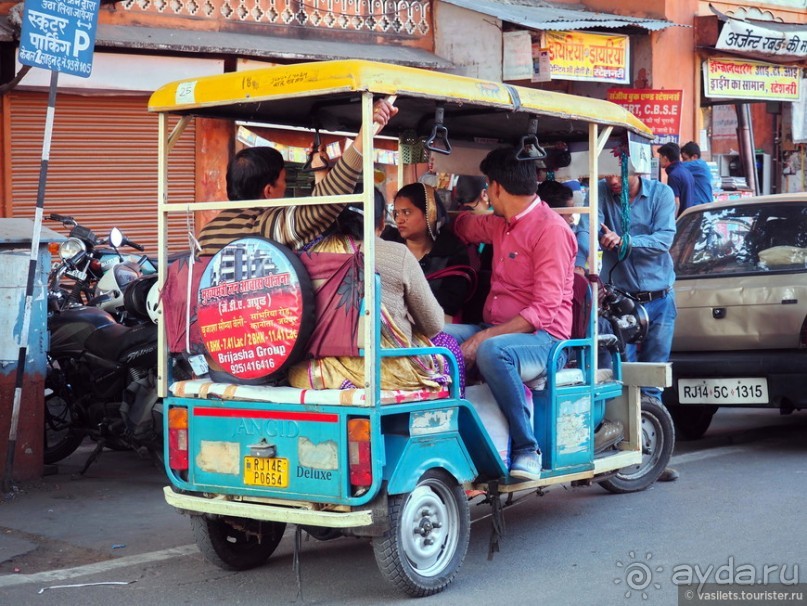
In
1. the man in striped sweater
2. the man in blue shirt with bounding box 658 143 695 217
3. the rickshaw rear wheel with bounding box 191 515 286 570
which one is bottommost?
the rickshaw rear wheel with bounding box 191 515 286 570

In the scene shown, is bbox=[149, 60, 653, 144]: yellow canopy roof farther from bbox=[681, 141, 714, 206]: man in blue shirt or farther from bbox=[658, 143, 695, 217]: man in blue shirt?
bbox=[681, 141, 714, 206]: man in blue shirt

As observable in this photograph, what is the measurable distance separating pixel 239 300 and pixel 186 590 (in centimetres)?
131

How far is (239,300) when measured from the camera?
4.87 metres

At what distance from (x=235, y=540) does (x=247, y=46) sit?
279 inches

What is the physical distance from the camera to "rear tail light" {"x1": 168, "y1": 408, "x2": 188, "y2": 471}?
203 inches

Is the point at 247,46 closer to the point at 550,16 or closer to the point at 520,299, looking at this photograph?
the point at 550,16

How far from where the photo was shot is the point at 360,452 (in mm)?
4598

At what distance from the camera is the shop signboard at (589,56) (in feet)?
44.6

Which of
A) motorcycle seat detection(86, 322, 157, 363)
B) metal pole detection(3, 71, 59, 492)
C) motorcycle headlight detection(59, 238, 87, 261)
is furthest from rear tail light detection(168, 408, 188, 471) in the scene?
motorcycle headlight detection(59, 238, 87, 261)

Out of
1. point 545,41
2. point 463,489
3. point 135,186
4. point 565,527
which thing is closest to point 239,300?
point 463,489

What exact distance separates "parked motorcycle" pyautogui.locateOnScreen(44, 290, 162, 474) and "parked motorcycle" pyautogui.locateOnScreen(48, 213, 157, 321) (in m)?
0.27

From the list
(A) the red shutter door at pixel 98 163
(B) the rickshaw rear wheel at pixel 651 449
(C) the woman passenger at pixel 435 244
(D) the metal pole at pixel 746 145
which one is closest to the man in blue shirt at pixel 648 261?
(B) the rickshaw rear wheel at pixel 651 449

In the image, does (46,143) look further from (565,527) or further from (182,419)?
(565,527)

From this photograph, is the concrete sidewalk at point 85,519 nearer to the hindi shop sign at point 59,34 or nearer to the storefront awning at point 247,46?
the hindi shop sign at point 59,34
